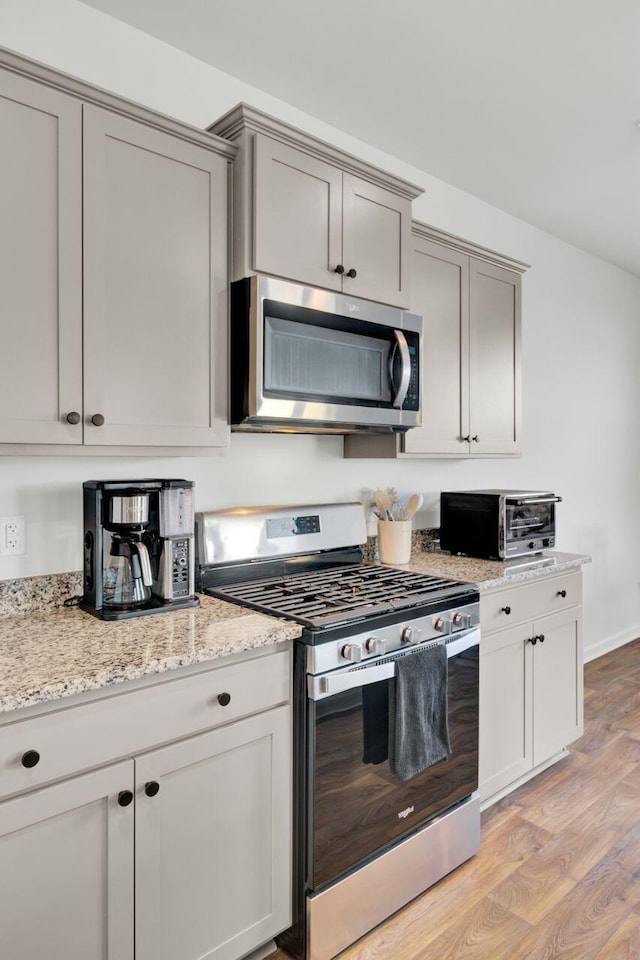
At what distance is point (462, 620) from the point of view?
2133mm

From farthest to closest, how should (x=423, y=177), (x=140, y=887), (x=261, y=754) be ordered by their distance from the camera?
(x=423, y=177)
(x=261, y=754)
(x=140, y=887)

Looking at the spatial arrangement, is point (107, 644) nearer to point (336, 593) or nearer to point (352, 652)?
point (352, 652)

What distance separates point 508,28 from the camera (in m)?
2.12

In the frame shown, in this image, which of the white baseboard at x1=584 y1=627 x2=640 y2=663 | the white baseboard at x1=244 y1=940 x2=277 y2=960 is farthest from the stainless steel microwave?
the white baseboard at x1=584 y1=627 x2=640 y2=663

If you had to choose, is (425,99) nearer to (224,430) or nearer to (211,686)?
(224,430)

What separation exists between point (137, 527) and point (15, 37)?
1477mm

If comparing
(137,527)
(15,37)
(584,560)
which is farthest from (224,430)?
(584,560)

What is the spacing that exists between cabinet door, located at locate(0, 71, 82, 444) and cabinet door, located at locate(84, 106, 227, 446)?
39 mm

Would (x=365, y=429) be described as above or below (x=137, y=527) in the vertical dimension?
above

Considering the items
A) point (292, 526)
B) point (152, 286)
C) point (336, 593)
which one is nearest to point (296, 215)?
point (152, 286)

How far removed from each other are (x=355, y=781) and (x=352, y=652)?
38cm

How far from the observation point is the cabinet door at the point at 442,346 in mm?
2634

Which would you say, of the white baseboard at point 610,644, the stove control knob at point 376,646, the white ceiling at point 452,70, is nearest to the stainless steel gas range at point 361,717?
the stove control knob at point 376,646

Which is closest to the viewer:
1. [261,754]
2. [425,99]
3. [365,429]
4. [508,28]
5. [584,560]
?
[261,754]
